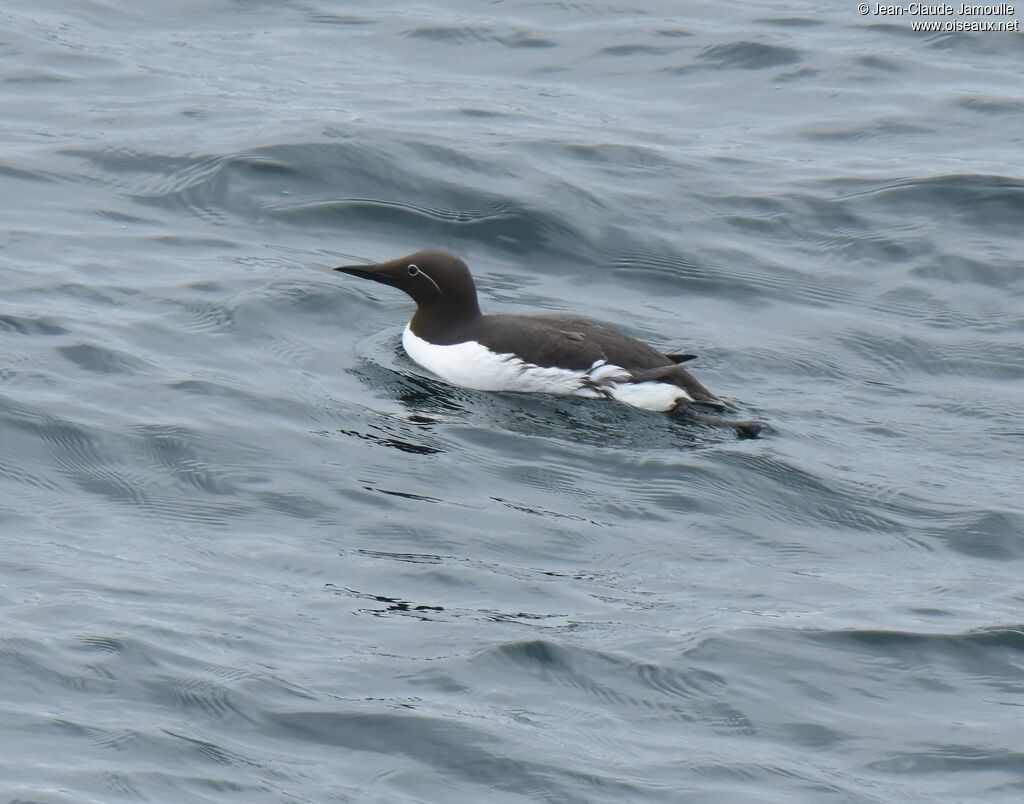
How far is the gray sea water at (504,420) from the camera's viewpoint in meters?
6.22

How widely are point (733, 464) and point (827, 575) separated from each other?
1.16 m

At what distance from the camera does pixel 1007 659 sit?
23.2 ft

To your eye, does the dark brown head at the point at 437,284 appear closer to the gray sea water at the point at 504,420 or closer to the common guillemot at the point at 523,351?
the common guillemot at the point at 523,351

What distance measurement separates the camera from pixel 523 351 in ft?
32.2

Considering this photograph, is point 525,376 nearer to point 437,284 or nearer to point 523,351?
point 523,351

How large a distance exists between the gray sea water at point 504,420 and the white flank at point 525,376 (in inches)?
3.7

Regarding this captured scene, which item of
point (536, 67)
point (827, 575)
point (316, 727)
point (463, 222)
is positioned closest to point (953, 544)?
point (827, 575)

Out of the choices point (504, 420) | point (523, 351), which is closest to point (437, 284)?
point (523, 351)

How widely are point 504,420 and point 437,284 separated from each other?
1.26 metres

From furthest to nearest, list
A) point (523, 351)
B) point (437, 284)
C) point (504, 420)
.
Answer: point (437, 284)
point (523, 351)
point (504, 420)

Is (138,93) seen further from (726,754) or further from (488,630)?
(726,754)

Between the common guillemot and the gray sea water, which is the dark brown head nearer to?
the common guillemot

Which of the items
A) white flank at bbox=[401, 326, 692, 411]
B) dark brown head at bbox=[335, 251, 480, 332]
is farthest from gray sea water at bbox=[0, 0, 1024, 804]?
dark brown head at bbox=[335, 251, 480, 332]

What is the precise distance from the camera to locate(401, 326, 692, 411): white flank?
9492 mm
